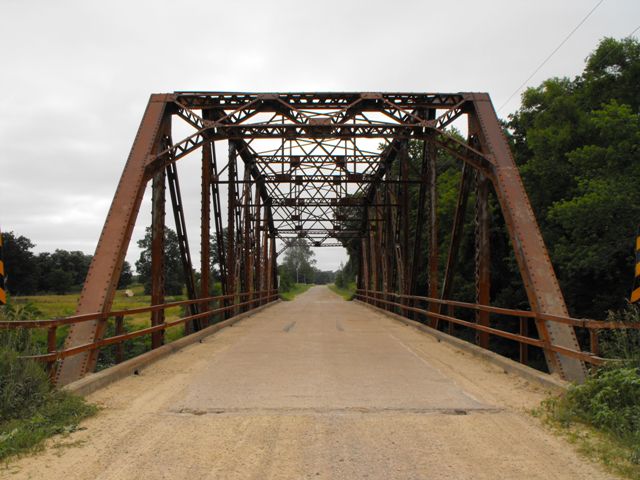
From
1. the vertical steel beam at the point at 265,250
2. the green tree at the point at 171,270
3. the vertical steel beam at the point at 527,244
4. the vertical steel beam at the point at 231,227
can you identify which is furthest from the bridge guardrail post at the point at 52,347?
the green tree at the point at 171,270

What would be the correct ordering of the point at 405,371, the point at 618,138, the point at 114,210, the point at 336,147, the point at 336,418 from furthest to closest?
the point at 336,147, the point at 618,138, the point at 114,210, the point at 405,371, the point at 336,418

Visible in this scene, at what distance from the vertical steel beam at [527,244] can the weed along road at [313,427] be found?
2.08 feet

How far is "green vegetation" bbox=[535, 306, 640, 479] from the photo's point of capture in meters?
4.50

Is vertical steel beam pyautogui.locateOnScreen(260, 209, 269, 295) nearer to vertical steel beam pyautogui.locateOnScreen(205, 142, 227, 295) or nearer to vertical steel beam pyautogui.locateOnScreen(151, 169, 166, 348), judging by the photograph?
vertical steel beam pyautogui.locateOnScreen(205, 142, 227, 295)

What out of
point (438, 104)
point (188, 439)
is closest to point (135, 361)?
point (188, 439)

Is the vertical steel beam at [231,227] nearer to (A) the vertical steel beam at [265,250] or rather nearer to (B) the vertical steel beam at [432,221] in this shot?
(B) the vertical steel beam at [432,221]

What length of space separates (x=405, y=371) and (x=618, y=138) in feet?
44.2

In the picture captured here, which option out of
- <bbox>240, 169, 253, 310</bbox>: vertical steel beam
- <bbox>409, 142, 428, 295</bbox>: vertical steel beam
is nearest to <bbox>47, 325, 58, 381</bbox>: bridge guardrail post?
<bbox>409, 142, 428, 295</bbox>: vertical steel beam

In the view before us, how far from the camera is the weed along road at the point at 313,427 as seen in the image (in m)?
4.25

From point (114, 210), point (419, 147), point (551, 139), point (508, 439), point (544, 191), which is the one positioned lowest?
point (508, 439)

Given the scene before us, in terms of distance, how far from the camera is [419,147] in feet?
148

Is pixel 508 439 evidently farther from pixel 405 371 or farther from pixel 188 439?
pixel 405 371

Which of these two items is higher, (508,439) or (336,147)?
(336,147)

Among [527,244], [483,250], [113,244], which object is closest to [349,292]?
[483,250]
